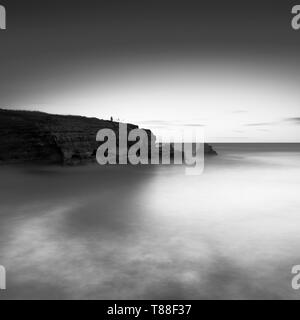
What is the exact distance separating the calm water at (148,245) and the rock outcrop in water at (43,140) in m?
13.4

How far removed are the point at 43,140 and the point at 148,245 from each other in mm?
22813

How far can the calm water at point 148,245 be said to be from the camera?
4.34 metres

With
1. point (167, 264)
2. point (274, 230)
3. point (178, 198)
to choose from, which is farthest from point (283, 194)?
point (167, 264)

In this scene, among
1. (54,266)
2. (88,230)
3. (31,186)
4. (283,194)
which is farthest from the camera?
(31,186)

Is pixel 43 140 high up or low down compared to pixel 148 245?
up

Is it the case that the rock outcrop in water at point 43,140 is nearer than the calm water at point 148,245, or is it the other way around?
the calm water at point 148,245

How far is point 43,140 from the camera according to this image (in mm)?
25750

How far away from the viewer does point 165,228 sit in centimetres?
766

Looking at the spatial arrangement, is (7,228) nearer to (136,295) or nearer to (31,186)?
(136,295)

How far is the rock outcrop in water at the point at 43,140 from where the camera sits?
80.0 ft

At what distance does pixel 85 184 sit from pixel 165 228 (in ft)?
30.9

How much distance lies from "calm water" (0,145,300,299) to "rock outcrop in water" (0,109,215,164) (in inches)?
527

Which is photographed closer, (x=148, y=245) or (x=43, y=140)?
(x=148, y=245)

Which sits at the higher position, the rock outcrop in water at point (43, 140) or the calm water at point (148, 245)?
the rock outcrop in water at point (43, 140)
